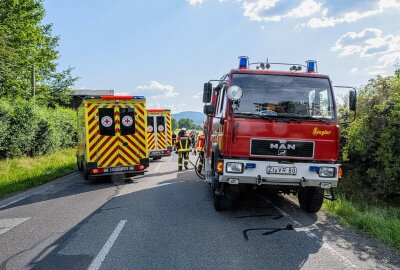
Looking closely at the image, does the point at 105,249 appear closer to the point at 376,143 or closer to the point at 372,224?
the point at 372,224

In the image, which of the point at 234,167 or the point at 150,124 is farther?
the point at 150,124

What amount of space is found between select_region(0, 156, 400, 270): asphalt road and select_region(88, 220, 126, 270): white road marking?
1cm

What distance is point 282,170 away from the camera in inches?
257

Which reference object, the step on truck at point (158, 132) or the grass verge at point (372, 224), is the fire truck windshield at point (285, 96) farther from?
the step on truck at point (158, 132)

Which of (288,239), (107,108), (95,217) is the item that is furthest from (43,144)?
(288,239)

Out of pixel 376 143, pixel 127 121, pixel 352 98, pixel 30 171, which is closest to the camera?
pixel 352 98

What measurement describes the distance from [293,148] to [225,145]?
48.1 inches

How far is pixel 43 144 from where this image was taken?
20.8 metres

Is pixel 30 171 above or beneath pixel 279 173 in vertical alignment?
beneath

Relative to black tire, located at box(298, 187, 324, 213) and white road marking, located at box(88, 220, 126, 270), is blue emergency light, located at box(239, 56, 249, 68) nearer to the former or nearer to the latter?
black tire, located at box(298, 187, 324, 213)

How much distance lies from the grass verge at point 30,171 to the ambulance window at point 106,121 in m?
3.04

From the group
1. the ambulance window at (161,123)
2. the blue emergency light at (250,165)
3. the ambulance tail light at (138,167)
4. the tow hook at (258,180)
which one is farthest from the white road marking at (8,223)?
the ambulance window at (161,123)

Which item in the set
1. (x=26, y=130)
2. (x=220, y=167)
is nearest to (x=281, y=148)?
(x=220, y=167)

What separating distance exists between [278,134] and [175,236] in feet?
8.32
